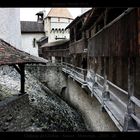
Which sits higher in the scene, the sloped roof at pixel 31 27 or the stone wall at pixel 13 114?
the sloped roof at pixel 31 27

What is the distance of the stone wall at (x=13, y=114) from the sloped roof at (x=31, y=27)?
35331 mm

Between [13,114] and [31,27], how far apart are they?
Answer: 37.8 metres

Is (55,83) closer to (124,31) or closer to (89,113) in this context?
(89,113)

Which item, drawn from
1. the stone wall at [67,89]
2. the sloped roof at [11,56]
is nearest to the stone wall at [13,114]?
the sloped roof at [11,56]

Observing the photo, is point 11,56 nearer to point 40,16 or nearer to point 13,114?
point 13,114

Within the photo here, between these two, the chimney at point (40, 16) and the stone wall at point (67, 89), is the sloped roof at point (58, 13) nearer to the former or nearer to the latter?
the chimney at point (40, 16)

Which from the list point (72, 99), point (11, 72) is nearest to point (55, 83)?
point (72, 99)

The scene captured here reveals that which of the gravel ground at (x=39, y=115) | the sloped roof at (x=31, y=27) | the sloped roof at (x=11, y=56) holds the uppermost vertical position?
the sloped roof at (x=31, y=27)

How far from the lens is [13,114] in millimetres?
10734

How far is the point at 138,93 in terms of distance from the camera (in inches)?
356

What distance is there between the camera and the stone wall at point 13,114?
1009 cm

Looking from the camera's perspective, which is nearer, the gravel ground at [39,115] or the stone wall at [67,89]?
the gravel ground at [39,115]

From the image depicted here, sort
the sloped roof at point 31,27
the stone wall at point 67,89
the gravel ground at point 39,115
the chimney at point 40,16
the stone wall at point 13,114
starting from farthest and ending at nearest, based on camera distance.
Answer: the chimney at point 40,16, the sloped roof at point 31,27, the stone wall at point 67,89, the gravel ground at point 39,115, the stone wall at point 13,114

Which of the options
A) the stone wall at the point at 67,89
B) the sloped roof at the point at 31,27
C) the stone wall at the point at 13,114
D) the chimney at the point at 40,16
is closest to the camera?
the stone wall at the point at 13,114
